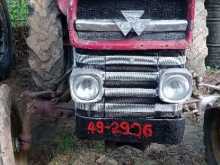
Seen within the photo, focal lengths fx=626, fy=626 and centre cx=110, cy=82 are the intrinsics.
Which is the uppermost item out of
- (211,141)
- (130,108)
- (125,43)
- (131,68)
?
(125,43)

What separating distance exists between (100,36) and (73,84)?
0.33m

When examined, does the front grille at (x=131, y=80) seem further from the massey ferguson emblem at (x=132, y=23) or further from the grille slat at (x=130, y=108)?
the massey ferguson emblem at (x=132, y=23)

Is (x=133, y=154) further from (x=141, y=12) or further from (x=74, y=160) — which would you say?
(x=141, y=12)

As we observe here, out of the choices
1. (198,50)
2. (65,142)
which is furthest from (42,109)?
(198,50)

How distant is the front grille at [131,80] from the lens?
149 inches

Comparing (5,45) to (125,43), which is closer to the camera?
(125,43)

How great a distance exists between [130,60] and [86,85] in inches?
12.1

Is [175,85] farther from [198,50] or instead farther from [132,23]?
[198,50]

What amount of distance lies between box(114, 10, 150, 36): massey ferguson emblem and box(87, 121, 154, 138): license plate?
0.55 meters

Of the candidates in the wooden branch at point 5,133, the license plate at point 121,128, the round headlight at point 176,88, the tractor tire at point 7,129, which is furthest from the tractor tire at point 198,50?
the wooden branch at point 5,133

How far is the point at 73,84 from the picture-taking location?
3.79m

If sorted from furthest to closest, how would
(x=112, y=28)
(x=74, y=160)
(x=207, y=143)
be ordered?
(x=74, y=160) < (x=207, y=143) < (x=112, y=28)

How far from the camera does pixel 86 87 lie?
12.5ft

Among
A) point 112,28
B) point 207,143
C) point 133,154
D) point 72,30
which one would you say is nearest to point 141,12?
point 112,28
